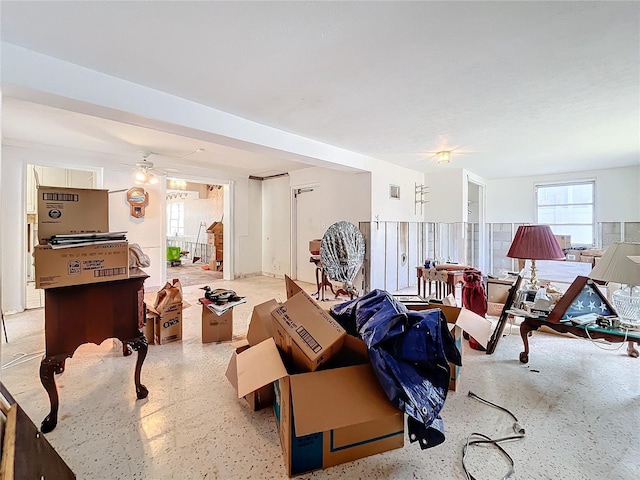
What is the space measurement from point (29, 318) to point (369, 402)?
451 cm

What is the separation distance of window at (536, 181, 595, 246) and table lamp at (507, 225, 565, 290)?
4.26 meters

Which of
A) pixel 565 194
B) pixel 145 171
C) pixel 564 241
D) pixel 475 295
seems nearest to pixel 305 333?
pixel 475 295

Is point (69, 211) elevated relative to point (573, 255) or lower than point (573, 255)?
elevated

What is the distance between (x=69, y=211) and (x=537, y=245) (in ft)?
12.4

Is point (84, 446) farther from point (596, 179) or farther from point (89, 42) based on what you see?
point (596, 179)

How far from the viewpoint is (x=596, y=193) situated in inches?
224

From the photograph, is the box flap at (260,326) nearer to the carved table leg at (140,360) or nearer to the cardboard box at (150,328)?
the carved table leg at (140,360)

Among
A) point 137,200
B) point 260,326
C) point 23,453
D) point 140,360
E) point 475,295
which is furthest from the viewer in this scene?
point 137,200

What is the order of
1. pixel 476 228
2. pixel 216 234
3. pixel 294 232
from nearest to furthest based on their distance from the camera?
pixel 294 232, pixel 476 228, pixel 216 234

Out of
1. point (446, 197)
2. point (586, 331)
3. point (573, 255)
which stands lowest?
point (586, 331)

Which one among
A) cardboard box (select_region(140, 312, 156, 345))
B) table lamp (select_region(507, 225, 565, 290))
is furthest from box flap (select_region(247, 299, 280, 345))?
table lamp (select_region(507, 225, 565, 290))

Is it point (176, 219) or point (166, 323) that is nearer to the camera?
point (166, 323)

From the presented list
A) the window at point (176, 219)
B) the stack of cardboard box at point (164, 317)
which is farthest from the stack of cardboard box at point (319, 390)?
the window at point (176, 219)

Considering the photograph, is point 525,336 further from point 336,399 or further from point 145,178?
point 145,178
